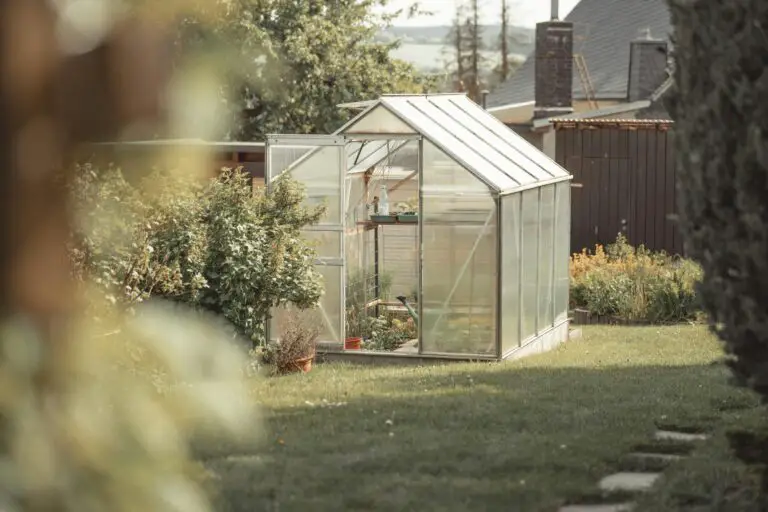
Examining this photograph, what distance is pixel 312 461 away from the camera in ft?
25.6

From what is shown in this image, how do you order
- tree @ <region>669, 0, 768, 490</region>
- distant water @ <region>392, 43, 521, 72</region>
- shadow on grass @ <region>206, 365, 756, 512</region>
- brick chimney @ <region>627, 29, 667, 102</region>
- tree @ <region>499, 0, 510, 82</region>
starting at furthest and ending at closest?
1. distant water @ <region>392, 43, 521, 72</region>
2. tree @ <region>499, 0, 510, 82</region>
3. brick chimney @ <region>627, 29, 667, 102</region>
4. shadow on grass @ <region>206, 365, 756, 512</region>
5. tree @ <region>669, 0, 768, 490</region>

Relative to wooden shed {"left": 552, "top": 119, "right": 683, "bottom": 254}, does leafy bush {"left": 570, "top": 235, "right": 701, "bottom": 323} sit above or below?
below

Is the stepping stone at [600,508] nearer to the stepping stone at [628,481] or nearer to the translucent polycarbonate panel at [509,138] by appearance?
the stepping stone at [628,481]

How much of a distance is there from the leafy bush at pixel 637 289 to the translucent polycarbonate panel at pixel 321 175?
5.70 m

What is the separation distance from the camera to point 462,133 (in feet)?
47.3

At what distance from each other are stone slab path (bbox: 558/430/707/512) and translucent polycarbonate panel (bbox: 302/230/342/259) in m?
5.60

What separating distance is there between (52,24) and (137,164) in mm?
197

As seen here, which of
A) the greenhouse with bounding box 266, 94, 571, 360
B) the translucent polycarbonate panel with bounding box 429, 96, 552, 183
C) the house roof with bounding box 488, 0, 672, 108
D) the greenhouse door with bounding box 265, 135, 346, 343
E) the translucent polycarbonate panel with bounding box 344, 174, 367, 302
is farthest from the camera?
the house roof with bounding box 488, 0, 672, 108

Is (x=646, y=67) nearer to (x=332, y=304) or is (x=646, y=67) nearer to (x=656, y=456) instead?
(x=332, y=304)

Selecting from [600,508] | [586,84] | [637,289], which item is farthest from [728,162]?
[586,84]

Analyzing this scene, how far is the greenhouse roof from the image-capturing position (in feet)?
44.3

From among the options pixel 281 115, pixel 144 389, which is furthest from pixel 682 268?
pixel 144 389

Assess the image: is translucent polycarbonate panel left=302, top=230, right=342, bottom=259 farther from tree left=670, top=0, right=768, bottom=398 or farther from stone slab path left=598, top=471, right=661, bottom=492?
tree left=670, top=0, right=768, bottom=398

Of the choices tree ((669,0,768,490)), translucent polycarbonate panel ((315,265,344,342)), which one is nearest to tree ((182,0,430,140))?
translucent polycarbonate panel ((315,265,344,342))
